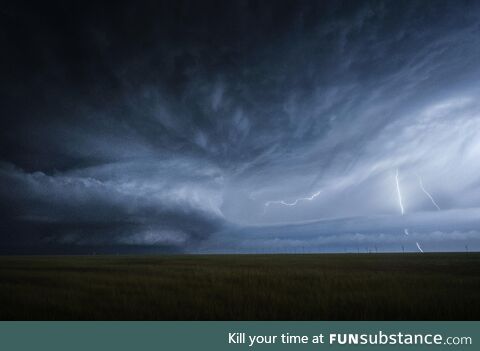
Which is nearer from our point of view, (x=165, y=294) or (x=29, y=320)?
(x=29, y=320)

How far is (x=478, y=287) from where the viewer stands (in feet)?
77.2

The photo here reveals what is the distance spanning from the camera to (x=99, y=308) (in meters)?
17.6

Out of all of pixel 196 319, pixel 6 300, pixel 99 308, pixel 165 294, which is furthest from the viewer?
pixel 165 294

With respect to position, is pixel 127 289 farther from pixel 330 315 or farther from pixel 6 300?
pixel 330 315

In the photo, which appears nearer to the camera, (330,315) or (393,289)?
(330,315)

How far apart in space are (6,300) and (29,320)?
6.44 meters

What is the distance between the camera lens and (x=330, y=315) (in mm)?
15875

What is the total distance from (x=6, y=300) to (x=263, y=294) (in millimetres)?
16216
